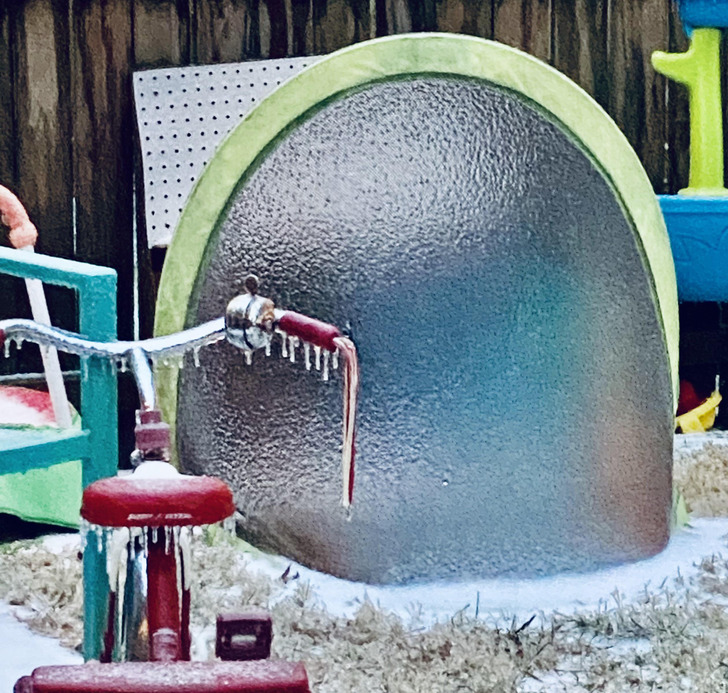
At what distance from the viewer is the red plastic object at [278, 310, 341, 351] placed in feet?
5.12

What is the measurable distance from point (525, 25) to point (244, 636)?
10.2 ft

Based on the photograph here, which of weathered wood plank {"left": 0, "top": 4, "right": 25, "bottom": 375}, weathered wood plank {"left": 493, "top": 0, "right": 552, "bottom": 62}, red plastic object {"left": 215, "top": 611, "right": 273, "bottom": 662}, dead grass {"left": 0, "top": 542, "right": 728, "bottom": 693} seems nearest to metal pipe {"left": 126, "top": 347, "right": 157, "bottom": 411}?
red plastic object {"left": 215, "top": 611, "right": 273, "bottom": 662}

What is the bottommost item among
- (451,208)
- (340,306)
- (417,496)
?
(417,496)

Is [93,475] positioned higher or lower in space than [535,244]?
lower

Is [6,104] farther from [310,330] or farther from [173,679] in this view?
[173,679]

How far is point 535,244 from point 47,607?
126cm

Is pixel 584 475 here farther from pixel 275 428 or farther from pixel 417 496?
pixel 275 428

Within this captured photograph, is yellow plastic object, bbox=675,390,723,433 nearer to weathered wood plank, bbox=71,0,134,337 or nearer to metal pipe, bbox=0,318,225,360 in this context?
weathered wood plank, bbox=71,0,134,337

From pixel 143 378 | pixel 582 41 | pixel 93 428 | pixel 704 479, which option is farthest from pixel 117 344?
pixel 582 41

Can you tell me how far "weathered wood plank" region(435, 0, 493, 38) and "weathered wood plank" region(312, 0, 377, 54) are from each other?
22 centimetres

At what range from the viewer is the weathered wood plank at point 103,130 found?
13.5 ft

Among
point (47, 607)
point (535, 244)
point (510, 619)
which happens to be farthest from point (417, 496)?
point (47, 607)

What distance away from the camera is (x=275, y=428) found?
119 inches

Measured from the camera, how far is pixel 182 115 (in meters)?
4.18
